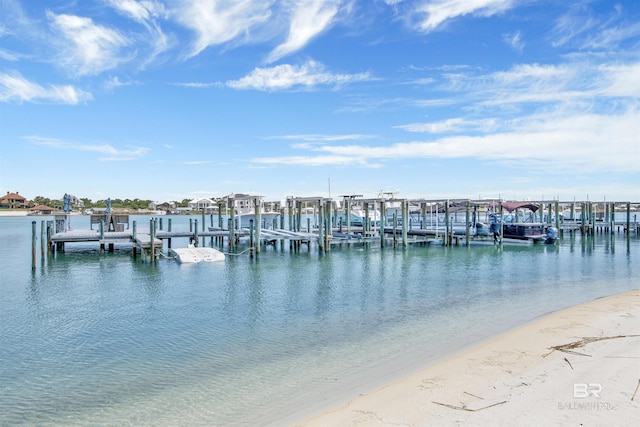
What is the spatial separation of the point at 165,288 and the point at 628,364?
17.3 meters

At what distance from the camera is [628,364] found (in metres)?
8.34

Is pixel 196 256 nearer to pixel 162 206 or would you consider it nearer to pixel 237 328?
pixel 237 328

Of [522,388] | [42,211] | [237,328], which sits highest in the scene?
[42,211]

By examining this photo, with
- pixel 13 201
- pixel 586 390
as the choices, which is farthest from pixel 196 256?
pixel 13 201

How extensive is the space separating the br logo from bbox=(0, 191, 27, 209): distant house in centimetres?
18661

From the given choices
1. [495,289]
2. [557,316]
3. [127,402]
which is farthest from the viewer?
[495,289]

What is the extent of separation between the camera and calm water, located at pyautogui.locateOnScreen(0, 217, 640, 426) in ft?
27.7

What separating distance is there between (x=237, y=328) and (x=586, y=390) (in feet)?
30.0

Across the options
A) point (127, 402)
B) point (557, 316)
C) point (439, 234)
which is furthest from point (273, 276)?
point (439, 234)

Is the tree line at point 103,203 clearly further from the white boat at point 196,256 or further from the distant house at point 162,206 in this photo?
the white boat at point 196,256

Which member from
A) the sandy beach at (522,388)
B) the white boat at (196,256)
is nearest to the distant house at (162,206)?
the white boat at (196,256)

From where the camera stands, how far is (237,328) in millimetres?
13422

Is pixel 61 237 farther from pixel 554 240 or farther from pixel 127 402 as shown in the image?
pixel 554 240

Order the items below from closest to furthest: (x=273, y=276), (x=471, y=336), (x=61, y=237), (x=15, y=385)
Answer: (x=15, y=385) < (x=471, y=336) < (x=273, y=276) < (x=61, y=237)
